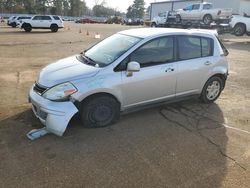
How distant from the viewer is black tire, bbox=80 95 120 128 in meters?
4.88

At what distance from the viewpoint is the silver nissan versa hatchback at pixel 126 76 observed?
15.4 feet

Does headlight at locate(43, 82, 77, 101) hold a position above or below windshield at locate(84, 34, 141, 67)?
below

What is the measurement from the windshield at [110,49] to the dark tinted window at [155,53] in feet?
0.65

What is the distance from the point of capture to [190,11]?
91.2ft

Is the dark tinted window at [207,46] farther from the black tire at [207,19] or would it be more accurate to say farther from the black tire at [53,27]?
the black tire at [53,27]

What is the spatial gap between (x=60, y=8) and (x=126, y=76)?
109633mm

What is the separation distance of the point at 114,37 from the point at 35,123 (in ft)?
7.71

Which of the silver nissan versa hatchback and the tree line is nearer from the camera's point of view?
the silver nissan versa hatchback

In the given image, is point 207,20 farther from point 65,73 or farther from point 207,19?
point 65,73

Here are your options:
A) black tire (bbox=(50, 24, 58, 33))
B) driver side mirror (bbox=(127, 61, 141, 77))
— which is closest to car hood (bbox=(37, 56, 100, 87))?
driver side mirror (bbox=(127, 61, 141, 77))

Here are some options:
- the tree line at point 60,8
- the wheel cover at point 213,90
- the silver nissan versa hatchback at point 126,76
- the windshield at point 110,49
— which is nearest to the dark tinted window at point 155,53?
the silver nissan versa hatchback at point 126,76

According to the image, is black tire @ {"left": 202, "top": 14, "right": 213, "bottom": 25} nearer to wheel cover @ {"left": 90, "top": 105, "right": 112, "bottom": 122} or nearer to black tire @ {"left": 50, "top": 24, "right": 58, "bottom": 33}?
black tire @ {"left": 50, "top": 24, "right": 58, "bottom": 33}

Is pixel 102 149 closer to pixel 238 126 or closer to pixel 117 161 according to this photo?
pixel 117 161

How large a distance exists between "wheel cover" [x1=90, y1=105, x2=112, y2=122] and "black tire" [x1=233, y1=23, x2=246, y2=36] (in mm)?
19720
